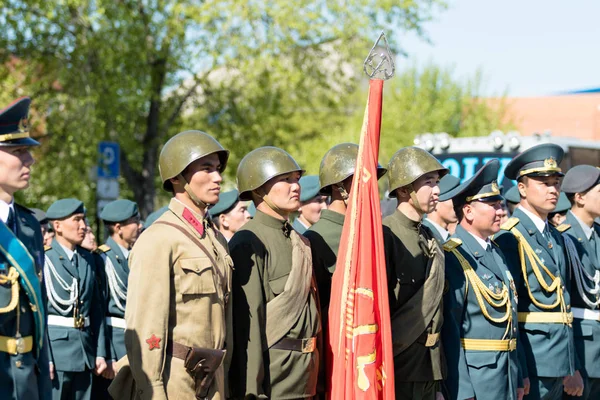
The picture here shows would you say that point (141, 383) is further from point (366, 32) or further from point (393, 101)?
point (393, 101)

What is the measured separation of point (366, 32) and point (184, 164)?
16.3 m

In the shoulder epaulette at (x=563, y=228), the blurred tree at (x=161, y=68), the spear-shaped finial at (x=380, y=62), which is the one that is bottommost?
the shoulder epaulette at (x=563, y=228)

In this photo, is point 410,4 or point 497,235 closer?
point 497,235

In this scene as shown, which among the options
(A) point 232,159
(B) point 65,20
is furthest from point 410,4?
(B) point 65,20

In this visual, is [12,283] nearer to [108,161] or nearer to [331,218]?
[331,218]

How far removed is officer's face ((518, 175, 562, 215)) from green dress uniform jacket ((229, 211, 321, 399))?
102 inches

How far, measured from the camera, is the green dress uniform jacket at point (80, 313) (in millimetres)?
8008

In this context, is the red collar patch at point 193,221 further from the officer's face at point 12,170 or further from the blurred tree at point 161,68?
the blurred tree at point 161,68

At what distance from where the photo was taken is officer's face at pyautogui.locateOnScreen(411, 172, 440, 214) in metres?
5.98

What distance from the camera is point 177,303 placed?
15.9ft

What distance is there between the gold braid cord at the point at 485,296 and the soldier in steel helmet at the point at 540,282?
62cm

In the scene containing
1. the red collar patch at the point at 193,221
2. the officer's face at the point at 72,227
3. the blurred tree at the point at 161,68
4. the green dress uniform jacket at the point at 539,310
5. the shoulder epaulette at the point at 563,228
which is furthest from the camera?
the blurred tree at the point at 161,68

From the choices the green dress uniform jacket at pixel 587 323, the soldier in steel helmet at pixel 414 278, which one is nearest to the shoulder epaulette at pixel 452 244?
the soldier in steel helmet at pixel 414 278

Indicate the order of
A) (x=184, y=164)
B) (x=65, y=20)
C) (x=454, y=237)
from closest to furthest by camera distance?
(x=184, y=164), (x=454, y=237), (x=65, y=20)
